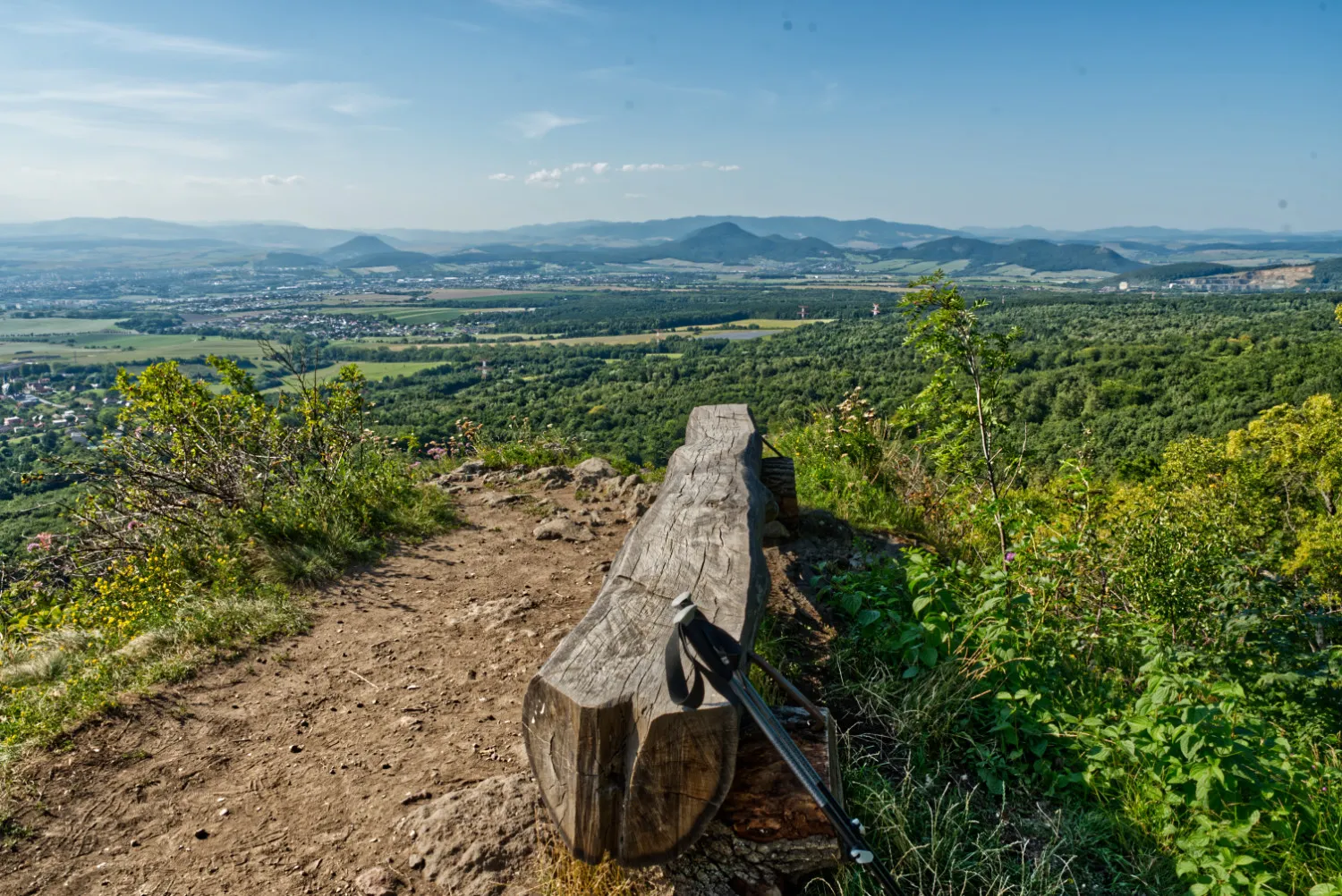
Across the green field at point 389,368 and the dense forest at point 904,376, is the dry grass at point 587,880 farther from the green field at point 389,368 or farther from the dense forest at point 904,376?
the green field at point 389,368

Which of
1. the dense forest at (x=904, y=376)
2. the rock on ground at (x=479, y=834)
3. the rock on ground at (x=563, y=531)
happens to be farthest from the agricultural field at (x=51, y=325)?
the rock on ground at (x=479, y=834)

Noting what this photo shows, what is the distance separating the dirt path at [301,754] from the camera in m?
2.20

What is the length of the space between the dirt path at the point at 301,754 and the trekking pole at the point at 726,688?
1.26 meters

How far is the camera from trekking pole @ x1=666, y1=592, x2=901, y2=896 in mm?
1575

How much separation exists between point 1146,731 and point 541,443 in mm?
6851

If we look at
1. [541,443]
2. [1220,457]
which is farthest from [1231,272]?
[541,443]

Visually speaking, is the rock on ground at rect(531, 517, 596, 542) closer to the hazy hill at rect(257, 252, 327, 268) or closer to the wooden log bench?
the wooden log bench

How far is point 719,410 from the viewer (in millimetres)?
5543

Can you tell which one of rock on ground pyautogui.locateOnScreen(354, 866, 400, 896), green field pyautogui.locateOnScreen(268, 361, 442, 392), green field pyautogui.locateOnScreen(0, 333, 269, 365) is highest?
rock on ground pyautogui.locateOnScreen(354, 866, 400, 896)

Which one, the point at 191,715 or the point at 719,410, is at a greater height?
the point at 719,410

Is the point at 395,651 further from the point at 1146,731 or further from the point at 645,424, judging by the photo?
the point at 645,424

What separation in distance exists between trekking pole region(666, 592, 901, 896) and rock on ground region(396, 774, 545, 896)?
87 centimetres

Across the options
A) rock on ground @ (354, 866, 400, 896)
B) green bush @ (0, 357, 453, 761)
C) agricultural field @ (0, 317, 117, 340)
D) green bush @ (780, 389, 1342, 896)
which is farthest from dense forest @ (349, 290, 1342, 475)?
agricultural field @ (0, 317, 117, 340)

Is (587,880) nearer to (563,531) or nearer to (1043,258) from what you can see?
(563,531)
